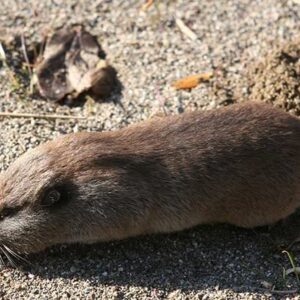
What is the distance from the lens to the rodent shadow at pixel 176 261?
5277 mm

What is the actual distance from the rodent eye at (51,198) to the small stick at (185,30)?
256cm

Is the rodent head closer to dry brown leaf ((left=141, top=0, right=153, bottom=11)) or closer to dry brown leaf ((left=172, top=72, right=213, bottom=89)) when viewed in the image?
dry brown leaf ((left=172, top=72, right=213, bottom=89))

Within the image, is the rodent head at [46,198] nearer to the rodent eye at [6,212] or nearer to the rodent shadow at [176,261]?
the rodent eye at [6,212]

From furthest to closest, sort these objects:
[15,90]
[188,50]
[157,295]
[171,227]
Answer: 1. [188,50]
2. [15,90]
3. [171,227]
4. [157,295]

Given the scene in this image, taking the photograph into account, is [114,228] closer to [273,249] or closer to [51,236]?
[51,236]

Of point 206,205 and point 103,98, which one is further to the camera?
point 103,98

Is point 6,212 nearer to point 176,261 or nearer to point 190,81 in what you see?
point 176,261

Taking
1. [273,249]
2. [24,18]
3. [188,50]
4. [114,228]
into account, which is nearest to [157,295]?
[114,228]

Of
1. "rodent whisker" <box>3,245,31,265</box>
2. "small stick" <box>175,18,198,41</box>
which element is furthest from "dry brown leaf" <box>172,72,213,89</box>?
"rodent whisker" <box>3,245,31,265</box>

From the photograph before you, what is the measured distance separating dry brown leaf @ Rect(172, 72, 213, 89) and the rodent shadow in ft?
4.94

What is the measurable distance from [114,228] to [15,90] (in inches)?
73.3

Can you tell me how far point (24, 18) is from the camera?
722cm

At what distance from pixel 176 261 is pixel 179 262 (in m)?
0.02

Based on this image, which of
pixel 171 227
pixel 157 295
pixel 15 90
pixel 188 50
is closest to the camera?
pixel 157 295
